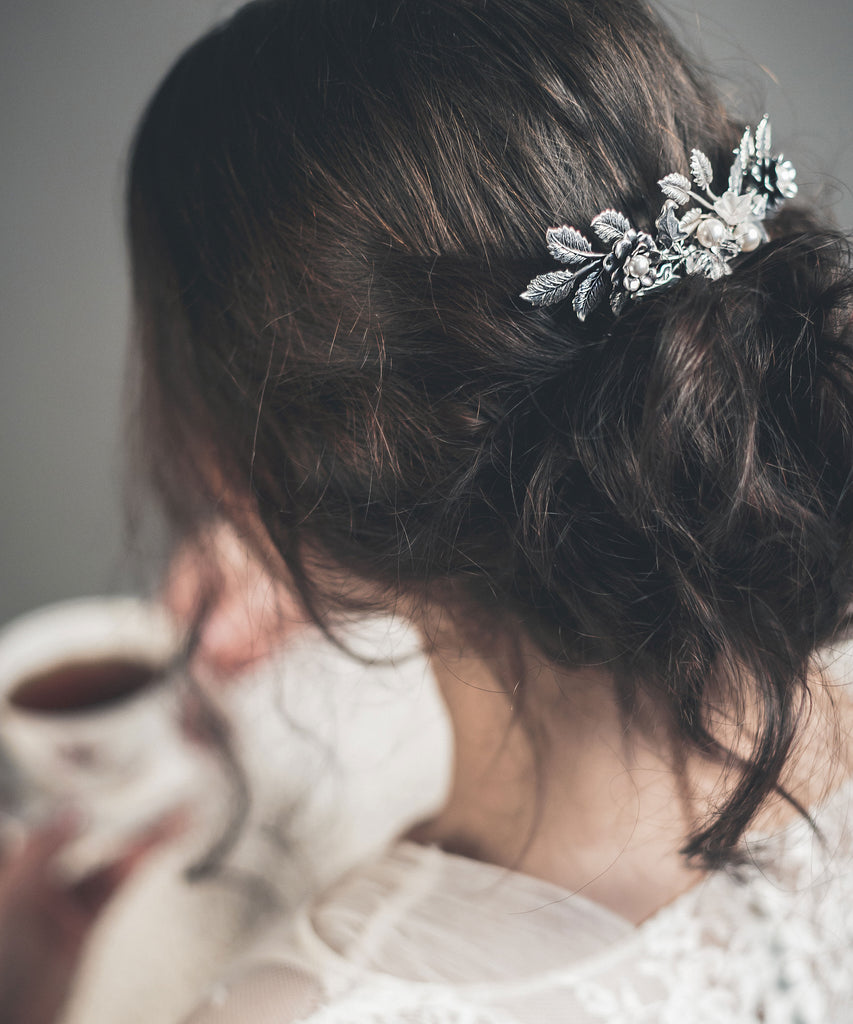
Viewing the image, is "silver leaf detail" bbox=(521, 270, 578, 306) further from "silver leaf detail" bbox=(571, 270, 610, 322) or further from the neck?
the neck

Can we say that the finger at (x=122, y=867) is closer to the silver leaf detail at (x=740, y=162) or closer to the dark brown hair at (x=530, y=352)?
the dark brown hair at (x=530, y=352)

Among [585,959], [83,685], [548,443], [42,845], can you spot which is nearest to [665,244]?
[548,443]

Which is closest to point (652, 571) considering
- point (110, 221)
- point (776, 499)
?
point (776, 499)

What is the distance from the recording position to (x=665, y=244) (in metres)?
0.43

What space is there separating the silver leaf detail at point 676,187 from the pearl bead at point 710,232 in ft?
0.06

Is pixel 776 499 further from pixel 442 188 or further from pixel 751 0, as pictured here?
pixel 751 0

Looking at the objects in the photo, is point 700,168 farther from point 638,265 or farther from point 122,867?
point 122,867

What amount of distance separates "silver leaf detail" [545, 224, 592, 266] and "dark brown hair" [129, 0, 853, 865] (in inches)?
0.7

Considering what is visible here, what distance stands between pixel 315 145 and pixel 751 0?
0.78 meters

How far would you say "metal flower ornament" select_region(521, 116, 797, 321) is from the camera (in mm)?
417

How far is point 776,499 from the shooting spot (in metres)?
0.42

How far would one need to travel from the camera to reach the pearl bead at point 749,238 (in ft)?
1.48

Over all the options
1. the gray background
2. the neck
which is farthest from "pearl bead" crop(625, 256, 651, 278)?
the gray background

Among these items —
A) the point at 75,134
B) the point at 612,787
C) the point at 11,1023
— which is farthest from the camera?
the point at 75,134
